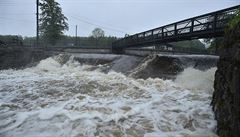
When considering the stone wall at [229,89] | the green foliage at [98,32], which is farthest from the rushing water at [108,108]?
the green foliage at [98,32]

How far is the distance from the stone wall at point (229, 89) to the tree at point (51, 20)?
3292 cm

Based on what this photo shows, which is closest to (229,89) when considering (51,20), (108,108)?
(108,108)

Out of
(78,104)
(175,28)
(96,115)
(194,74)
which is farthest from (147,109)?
(175,28)

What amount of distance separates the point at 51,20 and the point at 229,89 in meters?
34.5

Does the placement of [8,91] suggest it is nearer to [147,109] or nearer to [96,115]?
[96,115]

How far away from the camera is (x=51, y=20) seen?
36.9m

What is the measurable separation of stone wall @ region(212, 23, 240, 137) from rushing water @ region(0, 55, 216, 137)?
1.16ft

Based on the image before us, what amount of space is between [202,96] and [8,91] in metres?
6.88

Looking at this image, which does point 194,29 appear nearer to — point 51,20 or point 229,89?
point 229,89

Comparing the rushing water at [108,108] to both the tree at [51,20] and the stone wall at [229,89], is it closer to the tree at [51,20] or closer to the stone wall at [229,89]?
the stone wall at [229,89]

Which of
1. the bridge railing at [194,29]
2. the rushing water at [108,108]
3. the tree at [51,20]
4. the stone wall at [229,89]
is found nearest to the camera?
the stone wall at [229,89]

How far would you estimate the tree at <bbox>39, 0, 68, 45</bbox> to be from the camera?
37.0 meters

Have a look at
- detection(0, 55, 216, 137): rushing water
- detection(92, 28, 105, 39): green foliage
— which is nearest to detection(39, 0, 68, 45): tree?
detection(0, 55, 216, 137): rushing water

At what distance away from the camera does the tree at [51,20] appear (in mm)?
36969
